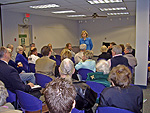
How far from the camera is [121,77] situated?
6.62 ft

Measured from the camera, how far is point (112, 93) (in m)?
1.93

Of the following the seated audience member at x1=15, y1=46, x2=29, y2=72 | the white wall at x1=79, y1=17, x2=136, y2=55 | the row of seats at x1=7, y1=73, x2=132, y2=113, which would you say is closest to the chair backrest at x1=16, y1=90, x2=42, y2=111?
the row of seats at x1=7, y1=73, x2=132, y2=113

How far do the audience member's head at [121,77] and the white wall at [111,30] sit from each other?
10454mm

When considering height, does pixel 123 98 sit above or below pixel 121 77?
below

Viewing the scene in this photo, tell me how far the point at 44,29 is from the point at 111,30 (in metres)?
5.40

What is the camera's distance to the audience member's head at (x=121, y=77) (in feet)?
6.48

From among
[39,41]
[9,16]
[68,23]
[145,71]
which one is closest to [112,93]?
[145,71]

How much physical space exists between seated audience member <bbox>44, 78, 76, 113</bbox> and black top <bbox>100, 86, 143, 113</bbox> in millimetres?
884

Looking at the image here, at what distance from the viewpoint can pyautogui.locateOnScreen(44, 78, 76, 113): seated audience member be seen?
1.13 metres

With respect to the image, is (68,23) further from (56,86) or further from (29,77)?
(56,86)

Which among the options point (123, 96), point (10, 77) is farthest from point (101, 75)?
point (10, 77)

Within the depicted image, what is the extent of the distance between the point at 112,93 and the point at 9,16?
7.43 metres

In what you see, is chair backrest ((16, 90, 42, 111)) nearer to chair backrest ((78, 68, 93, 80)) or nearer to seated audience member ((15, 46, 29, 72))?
chair backrest ((78, 68, 93, 80))

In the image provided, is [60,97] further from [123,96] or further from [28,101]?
[28,101]
